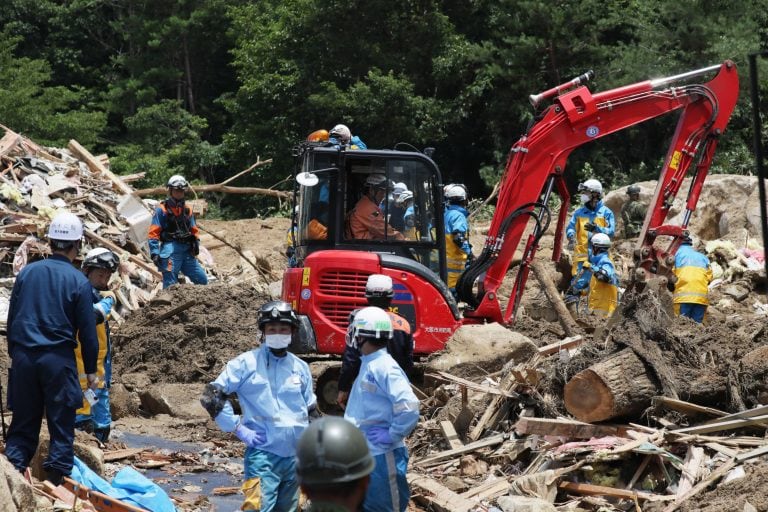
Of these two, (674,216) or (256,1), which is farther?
(256,1)

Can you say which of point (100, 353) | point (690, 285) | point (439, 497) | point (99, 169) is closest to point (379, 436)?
point (439, 497)

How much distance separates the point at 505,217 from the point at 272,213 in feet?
57.7

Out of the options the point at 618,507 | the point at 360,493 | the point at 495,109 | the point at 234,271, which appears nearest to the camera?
the point at 360,493

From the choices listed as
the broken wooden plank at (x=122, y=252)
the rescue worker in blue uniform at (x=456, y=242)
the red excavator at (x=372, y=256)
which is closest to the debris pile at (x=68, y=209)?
the broken wooden plank at (x=122, y=252)

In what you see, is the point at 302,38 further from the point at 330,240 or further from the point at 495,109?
the point at 330,240

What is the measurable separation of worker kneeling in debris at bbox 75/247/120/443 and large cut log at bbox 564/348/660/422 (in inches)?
144

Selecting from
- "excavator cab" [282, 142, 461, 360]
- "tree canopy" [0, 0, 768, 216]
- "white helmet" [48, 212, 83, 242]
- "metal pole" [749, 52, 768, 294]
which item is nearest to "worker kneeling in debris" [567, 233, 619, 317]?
"excavator cab" [282, 142, 461, 360]

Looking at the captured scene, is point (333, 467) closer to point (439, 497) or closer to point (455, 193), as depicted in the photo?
point (439, 497)

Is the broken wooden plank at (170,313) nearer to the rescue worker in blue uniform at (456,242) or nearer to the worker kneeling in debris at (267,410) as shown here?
the rescue worker in blue uniform at (456,242)

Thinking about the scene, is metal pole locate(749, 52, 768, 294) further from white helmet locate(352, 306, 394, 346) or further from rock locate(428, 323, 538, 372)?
rock locate(428, 323, 538, 372)

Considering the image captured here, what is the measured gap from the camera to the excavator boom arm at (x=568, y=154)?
1200 centimetres

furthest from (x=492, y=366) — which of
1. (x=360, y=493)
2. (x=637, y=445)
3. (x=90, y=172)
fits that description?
(x=90, y=172)

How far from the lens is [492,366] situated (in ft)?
34.6

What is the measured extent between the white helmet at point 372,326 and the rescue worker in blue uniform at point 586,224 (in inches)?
351
